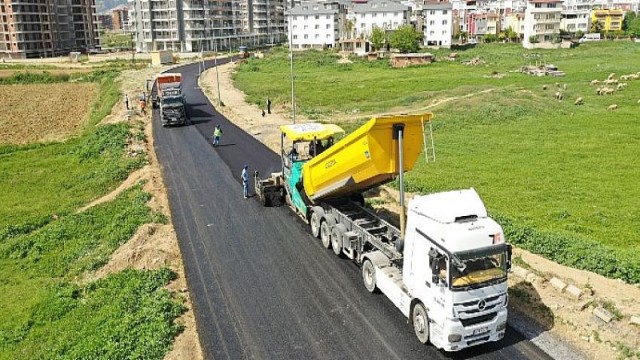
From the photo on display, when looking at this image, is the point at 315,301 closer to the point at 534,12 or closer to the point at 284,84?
the point at 284,84

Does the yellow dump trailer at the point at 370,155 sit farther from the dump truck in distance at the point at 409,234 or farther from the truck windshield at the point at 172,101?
the truck windshield at the point at 172,101

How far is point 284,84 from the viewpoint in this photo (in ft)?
243

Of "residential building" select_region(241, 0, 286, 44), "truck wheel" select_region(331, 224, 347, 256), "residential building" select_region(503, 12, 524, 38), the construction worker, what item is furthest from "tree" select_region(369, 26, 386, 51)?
"truck wheel" select_region(331, 224, 347, 256)

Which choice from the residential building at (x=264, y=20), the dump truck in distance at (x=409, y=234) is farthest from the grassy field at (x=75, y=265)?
the residential building at (x=264, y=20)

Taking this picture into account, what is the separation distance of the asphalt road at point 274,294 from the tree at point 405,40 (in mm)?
92700

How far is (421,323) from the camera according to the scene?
14.1 meters

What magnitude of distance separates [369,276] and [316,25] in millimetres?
137174

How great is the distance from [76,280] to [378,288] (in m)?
11.9

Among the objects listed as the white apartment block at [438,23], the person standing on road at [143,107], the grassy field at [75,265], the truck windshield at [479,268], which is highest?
the white apartment block at [438,23]

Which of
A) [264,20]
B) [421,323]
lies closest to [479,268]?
[421,323]

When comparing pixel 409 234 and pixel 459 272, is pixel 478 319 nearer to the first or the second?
pixel 459 272

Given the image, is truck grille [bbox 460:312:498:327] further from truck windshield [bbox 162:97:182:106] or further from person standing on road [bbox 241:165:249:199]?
truck windshield [bbox 162:97:182:106]

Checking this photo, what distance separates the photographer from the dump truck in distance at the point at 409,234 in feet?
42.4

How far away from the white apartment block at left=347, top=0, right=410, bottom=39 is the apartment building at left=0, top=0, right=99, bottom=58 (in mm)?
78780
